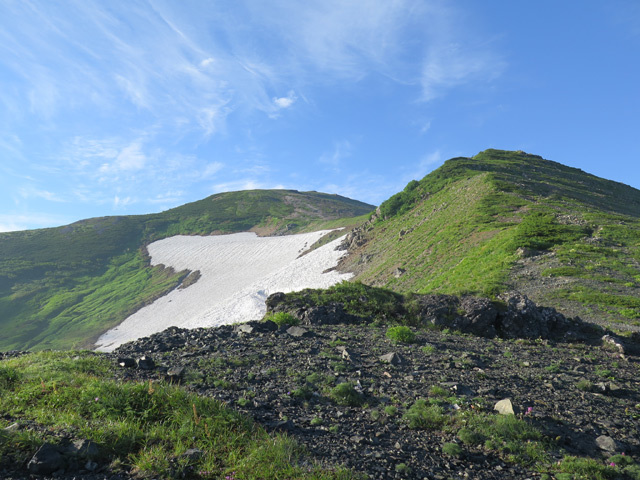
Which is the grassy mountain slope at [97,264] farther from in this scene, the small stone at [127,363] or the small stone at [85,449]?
the small stone at [85,449]

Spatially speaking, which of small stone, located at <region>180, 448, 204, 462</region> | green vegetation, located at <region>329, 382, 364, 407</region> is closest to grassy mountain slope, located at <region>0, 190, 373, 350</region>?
green vegetation, located at <region>329, 382, 364, 407</region>

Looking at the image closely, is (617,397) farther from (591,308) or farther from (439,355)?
(591,308)

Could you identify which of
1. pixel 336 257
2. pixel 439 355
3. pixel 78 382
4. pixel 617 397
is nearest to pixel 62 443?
pixel 78 382

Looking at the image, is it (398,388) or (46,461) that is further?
(398,388)

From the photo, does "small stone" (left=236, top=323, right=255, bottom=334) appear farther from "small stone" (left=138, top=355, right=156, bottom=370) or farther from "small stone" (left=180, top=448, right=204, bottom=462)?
"small stone" (left=180, top=448, right=204, bottom=462)

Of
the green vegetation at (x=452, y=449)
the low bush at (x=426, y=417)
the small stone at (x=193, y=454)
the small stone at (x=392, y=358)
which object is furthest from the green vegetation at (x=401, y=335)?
the small stone at (x=193, y=454)

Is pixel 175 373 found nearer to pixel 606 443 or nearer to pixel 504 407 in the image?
pixel 504 407

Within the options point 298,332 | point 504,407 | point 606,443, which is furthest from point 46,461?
point 606,443

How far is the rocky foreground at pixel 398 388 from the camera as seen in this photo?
5.82m

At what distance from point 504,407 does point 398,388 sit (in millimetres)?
2338

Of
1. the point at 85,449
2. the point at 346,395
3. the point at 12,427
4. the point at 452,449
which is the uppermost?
the point at 12,427

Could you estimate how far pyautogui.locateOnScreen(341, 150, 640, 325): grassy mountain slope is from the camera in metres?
20.4

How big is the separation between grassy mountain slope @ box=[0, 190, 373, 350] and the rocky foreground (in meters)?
52.7

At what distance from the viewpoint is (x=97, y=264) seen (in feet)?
313
